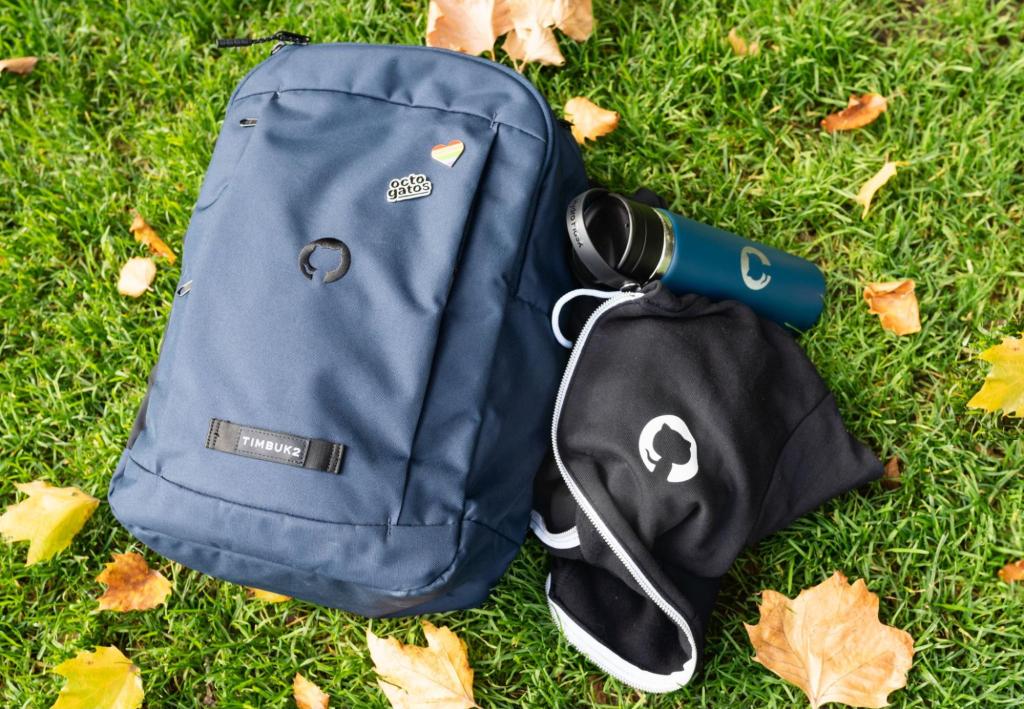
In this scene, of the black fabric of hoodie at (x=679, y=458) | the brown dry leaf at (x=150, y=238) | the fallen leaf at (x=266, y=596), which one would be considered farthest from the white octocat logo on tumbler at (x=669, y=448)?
the brown dry leaf at (x=150, y=238)

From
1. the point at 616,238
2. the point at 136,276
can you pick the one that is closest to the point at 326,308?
the point at 616,238

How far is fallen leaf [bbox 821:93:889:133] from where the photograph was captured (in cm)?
203

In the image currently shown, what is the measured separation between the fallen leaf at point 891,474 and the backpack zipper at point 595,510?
573 mm

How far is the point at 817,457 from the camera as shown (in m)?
1.75

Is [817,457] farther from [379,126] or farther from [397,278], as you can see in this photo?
[379,126]

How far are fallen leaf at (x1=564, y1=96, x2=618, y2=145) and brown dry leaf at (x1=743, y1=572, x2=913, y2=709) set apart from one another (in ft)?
3.53

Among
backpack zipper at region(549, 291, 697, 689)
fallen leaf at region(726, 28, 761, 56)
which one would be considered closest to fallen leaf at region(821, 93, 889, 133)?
fallen leaf at region(726, 28, 761, 56)

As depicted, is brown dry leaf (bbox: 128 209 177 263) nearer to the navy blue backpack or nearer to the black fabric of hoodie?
the navy blue backpack

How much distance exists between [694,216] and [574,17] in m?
0.54

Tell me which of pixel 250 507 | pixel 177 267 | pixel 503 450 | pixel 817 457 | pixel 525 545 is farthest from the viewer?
pixel 177 267

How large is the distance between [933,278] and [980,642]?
0.76 meters

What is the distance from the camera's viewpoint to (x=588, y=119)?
6.78 feet

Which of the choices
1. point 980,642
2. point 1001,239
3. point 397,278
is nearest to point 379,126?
point 397,278

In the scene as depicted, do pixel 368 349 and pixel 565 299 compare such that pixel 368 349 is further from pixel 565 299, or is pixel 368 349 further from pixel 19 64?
pixel 19 64
